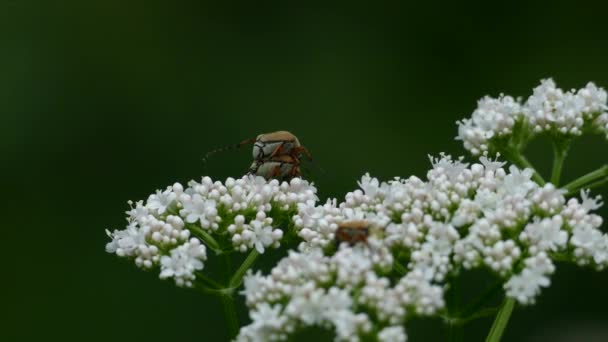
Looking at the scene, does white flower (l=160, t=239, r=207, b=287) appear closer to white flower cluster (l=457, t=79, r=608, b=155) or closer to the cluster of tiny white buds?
the cluster of tiny white buds

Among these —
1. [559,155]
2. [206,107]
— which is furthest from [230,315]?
[206,107]

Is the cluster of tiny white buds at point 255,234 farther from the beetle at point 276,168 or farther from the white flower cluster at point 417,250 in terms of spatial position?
the beetle at point 276,168

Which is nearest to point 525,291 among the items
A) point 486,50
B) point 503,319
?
point 503,319

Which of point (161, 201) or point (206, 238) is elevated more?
point (161, 201)

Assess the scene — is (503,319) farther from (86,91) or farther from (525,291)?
(86,91)

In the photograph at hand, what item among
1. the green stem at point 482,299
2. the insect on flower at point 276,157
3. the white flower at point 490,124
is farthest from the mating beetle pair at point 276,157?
the green stem at point 482,299

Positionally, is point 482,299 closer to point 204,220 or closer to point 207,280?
point 207,280

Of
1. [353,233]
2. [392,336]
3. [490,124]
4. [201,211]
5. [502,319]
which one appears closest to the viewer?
[392,336]
